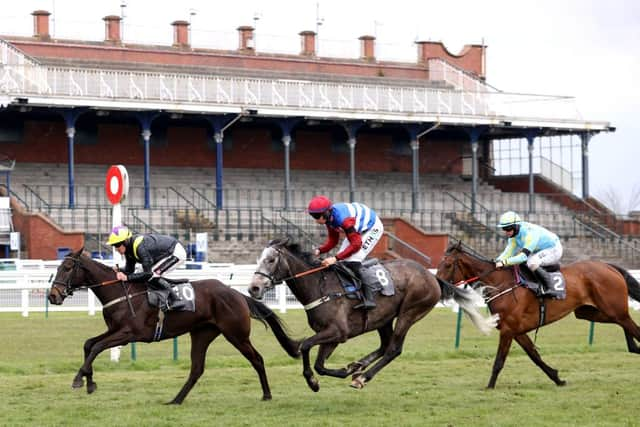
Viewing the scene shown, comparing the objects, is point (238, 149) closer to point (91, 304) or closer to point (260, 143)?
point (260, 143)

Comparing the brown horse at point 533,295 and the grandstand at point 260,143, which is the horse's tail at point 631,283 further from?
the grandstand at point 260,143

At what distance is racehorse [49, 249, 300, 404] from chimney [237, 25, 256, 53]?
36.5 m

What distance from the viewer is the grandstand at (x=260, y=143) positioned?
38094 millimetres

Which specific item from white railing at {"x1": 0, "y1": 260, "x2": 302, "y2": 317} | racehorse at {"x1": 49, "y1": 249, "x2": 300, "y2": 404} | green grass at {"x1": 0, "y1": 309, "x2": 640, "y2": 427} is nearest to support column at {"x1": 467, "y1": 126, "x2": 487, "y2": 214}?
white railing at {"x1": 0, "y1": 260, "x2": 302, "y2": 317}

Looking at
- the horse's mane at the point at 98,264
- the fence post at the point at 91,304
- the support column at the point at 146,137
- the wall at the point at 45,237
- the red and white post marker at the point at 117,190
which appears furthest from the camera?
the support column at the point at 146,137

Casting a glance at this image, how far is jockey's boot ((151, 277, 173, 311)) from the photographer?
43.6 ft

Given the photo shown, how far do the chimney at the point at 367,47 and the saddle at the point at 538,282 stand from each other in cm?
3785

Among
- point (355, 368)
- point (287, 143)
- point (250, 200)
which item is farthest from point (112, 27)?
point (355, 368)

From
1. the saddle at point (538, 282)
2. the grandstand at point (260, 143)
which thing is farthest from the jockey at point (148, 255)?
the grandstand at point (260, 143)

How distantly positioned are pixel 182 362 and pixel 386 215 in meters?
25.0

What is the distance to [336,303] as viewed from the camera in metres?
13.1

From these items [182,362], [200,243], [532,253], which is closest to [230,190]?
[200,243]

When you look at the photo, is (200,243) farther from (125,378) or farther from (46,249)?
(125,378)

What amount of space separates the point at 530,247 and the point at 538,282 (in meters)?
0.42
